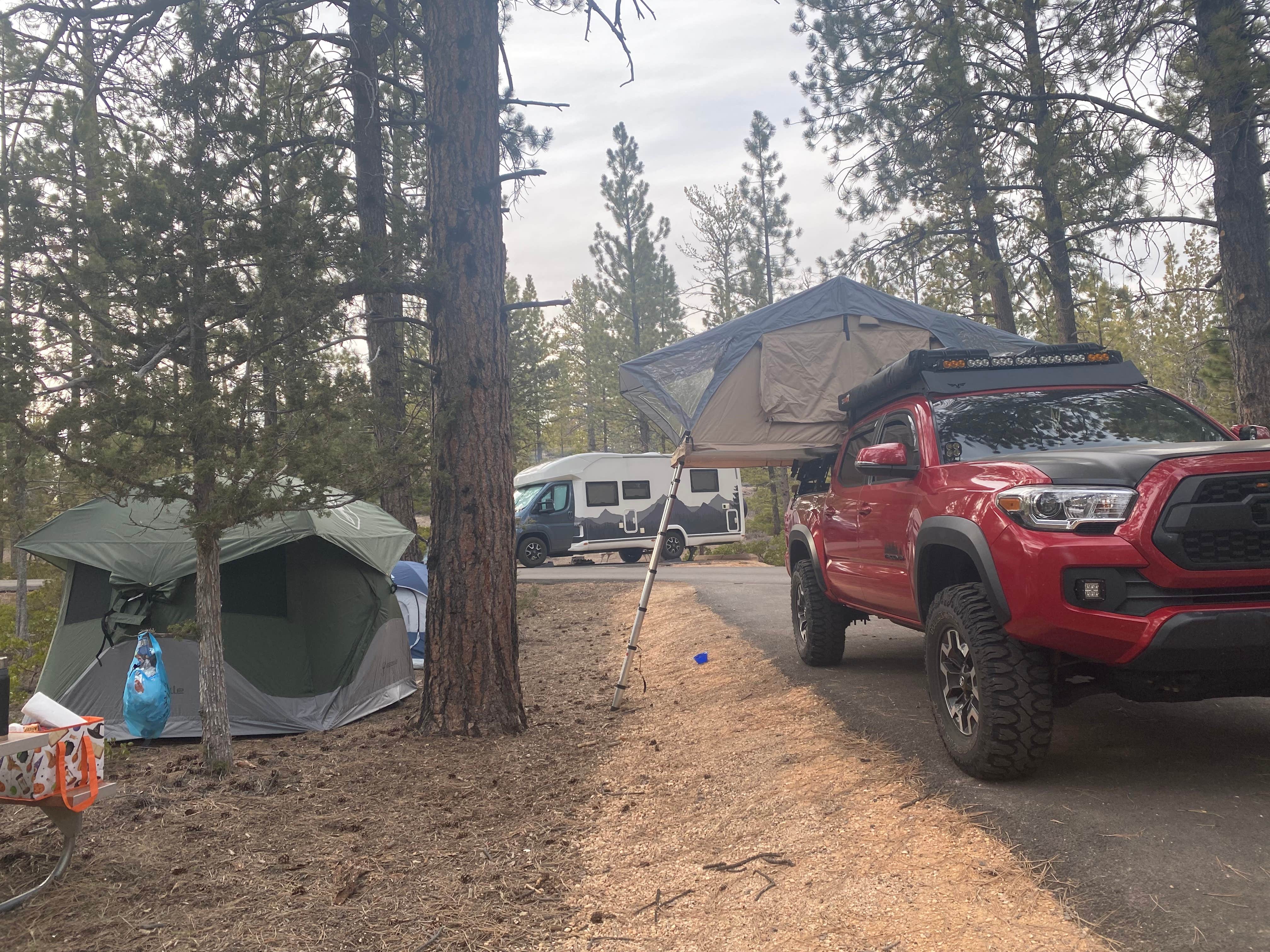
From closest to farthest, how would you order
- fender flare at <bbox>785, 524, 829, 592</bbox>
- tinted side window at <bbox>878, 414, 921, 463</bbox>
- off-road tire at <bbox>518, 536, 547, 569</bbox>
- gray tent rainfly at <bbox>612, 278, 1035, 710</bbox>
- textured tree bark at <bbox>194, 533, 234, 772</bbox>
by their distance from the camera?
tinted side window at <bbox>878, 414, 921, 463</bbox> → textured tree bark at <bbox>194, 533, 234, 772</bbox> → fender flare at <bbox>785, 524, 829, 592</bbox> → gray tent rainfly at <bbox>612, 278, 1035, 710</bbox> → off-road tire at <bbox>518, 536, 547, 569</bbox>

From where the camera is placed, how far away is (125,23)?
694 centimetres

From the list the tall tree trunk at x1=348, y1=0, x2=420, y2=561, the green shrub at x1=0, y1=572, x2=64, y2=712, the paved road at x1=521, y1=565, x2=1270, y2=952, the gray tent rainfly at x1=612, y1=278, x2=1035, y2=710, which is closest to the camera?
the paved road at x1=521, y1=565, x2=1270, y2=952

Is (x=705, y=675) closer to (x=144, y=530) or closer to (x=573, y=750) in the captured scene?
(x=573, y=750)

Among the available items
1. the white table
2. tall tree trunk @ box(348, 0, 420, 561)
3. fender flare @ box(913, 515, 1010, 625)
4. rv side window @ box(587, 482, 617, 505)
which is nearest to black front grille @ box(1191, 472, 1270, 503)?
fender flare @ box(913, 515, 1010, 625)

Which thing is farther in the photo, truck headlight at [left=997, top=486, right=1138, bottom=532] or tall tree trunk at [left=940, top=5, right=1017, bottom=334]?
tall tree trunk at [left=940, top=5, right=1017, bottom=334]

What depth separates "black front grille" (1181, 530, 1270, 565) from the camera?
3.64m

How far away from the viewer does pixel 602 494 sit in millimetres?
21672

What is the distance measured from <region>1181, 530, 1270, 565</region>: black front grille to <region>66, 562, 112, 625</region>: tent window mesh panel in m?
7.76

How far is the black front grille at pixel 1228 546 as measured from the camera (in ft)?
12.0

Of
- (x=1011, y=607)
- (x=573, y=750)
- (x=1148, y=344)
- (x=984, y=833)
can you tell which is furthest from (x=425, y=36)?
(x=1148, y=344)

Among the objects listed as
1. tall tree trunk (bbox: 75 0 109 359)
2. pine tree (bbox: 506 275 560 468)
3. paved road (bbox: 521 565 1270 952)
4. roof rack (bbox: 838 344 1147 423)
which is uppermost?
pine tree (bbox: 506 275 560 468)

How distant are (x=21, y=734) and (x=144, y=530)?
157 inches

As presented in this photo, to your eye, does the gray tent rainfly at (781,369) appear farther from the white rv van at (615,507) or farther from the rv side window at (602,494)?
the rv side window at (602,494)

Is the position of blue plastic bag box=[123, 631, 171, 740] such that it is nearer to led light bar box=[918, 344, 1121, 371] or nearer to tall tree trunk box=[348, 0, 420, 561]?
tall tree trunk box=[348, 0, 420, 561]
